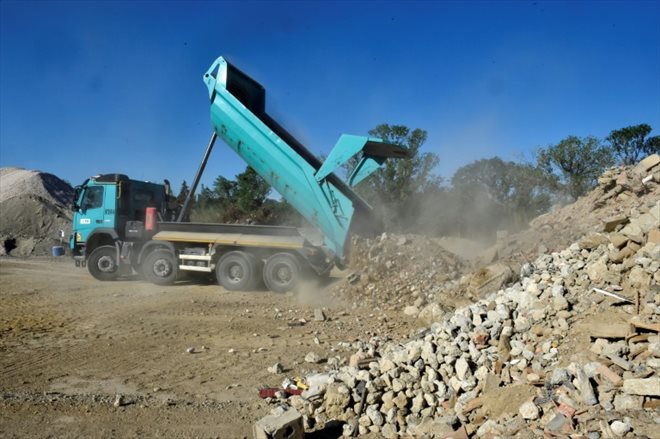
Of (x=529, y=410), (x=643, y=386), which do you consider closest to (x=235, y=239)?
(x=529, y=410)

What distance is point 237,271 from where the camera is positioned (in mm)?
10539

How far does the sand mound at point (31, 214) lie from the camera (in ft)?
69.7

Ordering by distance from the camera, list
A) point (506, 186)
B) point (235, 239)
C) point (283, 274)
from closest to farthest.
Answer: point (283, 274), point (235, 239), point (506, 186)

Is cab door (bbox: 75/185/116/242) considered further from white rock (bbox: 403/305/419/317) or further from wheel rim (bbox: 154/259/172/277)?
white rock (bbox: 403/305/419/317)

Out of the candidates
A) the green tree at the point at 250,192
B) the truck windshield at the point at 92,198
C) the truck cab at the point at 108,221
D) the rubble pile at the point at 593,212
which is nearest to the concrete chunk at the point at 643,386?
the rubble pile at the point at 593,212

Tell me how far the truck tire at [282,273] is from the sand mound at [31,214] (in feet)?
51.8

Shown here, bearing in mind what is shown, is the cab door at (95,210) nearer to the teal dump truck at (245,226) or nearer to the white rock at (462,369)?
the teal dump truck at (245,226)

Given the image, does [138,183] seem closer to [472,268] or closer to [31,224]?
[472,268]

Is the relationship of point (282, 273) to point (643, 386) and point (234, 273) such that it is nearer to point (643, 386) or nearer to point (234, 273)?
point (234, 273)

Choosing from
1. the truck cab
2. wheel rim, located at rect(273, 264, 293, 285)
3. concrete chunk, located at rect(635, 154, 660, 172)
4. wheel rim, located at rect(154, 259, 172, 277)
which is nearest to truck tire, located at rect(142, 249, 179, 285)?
wheel rim, located at rect(154, 259, 172, 277)

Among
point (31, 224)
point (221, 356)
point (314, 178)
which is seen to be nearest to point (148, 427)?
point (221, 356)

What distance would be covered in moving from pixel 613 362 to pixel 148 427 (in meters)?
3.95

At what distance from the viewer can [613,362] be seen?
150 inches

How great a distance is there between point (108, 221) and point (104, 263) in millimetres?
1121
